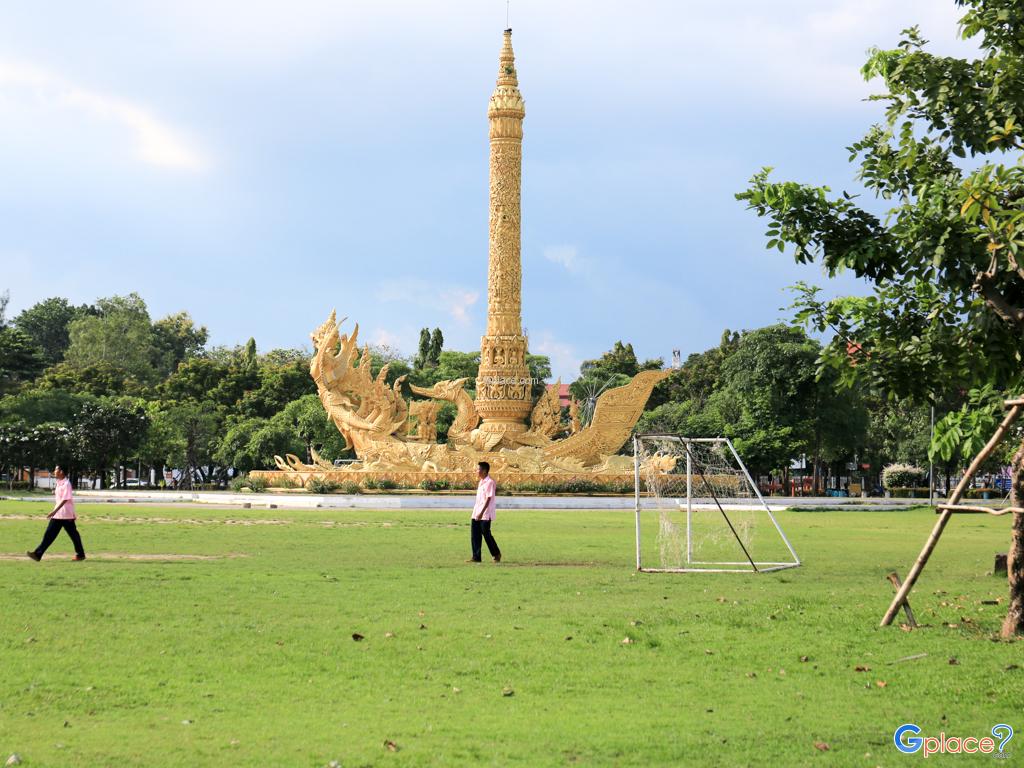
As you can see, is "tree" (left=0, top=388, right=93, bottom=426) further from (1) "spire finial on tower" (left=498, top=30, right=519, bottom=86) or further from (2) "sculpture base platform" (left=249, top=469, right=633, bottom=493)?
(1) "spire finial on tower" (left=498, top=30, right=519, bottom=86)

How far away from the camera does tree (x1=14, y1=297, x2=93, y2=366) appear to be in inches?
3573

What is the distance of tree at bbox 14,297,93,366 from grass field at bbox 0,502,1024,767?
260 feet

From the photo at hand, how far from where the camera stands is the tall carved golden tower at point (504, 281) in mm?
45594

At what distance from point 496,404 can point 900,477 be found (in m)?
32.1

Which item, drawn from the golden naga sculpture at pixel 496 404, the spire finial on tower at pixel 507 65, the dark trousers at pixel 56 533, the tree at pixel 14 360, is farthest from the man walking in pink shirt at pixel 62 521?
the tree at pixel 14 360

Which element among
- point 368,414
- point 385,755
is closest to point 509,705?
point 385,755

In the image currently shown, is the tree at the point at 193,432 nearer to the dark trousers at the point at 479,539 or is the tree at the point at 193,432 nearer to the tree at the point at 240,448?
the tree at the point at 240,448

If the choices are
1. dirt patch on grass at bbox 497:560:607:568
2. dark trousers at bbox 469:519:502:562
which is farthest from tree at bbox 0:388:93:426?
dirt patch on grass at bbox 497:560:607:568

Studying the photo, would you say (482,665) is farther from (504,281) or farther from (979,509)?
(504,281)

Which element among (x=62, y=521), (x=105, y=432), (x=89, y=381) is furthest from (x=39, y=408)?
(x=62, y=521)

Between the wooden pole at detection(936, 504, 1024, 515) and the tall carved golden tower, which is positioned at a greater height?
the tall carved golden tower

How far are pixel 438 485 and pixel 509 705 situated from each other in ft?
112

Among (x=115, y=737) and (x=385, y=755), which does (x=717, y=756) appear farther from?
(x=115, y=737)

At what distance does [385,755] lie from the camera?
6848 mm
